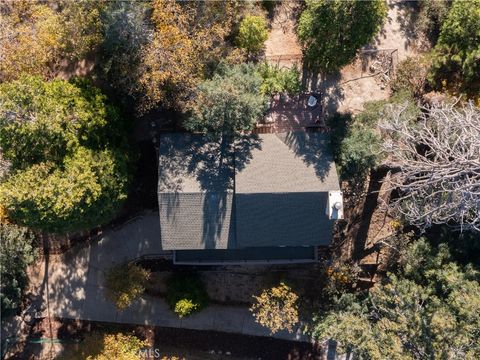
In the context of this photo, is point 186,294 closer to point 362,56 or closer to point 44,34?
point 44,34

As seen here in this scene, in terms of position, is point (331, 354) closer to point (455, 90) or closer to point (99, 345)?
point (99, 345)

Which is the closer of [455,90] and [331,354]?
[455,90]

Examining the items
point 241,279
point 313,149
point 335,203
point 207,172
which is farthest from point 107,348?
point 313,149

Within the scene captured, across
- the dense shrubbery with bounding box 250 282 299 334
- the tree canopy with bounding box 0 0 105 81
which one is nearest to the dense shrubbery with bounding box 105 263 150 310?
the dense shrubbery with bounding box 250 282 299 334

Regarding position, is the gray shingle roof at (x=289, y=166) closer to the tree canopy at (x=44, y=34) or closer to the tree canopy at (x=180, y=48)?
the tree canopy at (x=180, y=48)

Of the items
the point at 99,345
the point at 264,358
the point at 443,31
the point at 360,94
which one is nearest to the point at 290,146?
the point at 360,94

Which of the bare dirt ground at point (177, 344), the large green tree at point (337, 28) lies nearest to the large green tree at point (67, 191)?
the bare dirt ground at point (177, 344)

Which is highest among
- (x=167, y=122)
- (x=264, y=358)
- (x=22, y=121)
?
(x=167, y=122)
